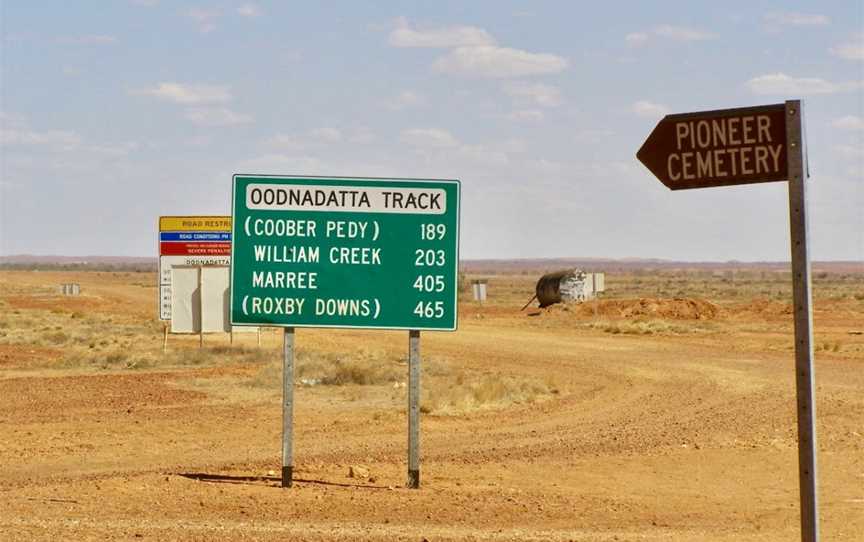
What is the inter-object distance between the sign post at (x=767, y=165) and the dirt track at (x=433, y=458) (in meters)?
3.05

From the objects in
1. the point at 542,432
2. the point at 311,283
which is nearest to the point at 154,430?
the point at 542,432

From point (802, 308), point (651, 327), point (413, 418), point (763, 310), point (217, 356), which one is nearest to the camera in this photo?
point (802, 308)

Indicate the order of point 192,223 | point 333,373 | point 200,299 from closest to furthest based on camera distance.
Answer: point 333,373, point 200,299, point 192,223

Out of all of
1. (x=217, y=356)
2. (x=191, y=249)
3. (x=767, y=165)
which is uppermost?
(x=191, y=249)

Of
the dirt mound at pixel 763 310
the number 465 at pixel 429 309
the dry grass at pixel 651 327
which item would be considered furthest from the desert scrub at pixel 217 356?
the dirt mound at pixel 763 310

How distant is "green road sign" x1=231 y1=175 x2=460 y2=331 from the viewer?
439 inches

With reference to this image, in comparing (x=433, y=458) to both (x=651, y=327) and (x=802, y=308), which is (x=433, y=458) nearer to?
(x=802, y=308)

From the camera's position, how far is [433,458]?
13852 millimetres

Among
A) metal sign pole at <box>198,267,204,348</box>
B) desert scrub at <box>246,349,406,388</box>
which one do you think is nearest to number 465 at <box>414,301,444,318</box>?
desert scrub at <box>246,349,406,388</box>

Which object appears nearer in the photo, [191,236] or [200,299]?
[200,299]

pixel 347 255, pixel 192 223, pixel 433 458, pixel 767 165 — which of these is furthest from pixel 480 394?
pixel 767 165

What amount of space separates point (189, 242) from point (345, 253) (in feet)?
64.2

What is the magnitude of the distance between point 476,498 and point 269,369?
1498cm

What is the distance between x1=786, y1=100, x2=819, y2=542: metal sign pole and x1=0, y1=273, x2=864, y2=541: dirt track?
296cm
